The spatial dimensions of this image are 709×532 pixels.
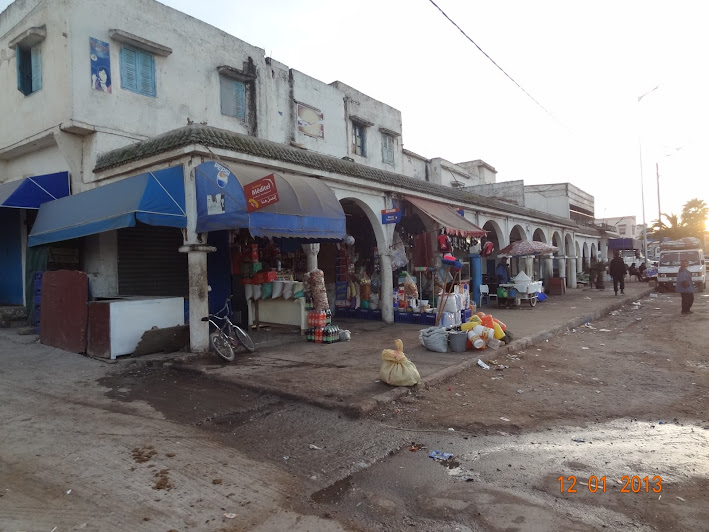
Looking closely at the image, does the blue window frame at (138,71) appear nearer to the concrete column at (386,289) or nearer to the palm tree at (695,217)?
the concrete column at (386,289)

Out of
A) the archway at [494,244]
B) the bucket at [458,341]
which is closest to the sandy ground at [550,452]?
the bucket at [458,341]

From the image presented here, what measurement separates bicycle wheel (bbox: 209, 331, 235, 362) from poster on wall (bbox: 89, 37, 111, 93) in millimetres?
6179

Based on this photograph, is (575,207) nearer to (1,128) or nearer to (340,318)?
(340,318)

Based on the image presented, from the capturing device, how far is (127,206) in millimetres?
7660

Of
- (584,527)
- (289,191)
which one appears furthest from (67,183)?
(584,527)

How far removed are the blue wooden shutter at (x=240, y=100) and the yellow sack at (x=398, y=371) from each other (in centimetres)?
1005

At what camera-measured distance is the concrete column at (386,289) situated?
1246 cm

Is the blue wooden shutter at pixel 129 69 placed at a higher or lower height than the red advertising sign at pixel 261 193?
higher

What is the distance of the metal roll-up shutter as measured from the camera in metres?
9.84

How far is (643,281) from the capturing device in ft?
99.2

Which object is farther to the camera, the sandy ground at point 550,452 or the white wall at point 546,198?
the white wall at point 546,198

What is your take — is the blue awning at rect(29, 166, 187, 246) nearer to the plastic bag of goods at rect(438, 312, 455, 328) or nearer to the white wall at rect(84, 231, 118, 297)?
the white wall at rect(84, 231, 118, 297)
